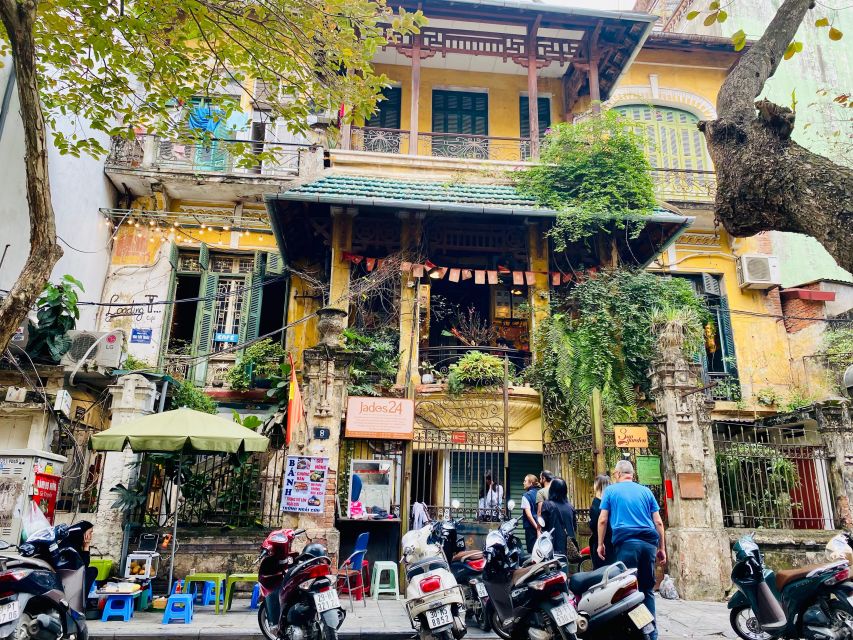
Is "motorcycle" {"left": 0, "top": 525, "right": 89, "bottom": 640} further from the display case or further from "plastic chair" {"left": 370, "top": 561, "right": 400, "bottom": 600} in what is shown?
the display case

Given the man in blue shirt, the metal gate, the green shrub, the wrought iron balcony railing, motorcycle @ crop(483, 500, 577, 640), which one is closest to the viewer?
motorcycle @ crop(483, 500, 577, 640)

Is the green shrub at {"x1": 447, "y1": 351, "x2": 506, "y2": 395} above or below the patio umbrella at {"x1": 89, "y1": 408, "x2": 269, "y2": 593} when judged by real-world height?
above

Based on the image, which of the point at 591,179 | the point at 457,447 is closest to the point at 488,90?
the point at 591,179

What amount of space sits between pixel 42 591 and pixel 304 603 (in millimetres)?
2150

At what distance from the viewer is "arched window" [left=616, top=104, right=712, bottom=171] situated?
1688 cm

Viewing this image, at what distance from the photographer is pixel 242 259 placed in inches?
598

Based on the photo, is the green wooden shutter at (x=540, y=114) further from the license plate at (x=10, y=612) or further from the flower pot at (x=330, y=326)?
the license plate at (x=10, y=612)

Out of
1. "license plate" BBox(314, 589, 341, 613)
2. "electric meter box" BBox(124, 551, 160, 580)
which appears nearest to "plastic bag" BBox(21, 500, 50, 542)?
"electric meter box" BBox(124, 551, 160, 580)

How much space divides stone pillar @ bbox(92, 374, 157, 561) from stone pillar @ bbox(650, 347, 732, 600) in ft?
25.7

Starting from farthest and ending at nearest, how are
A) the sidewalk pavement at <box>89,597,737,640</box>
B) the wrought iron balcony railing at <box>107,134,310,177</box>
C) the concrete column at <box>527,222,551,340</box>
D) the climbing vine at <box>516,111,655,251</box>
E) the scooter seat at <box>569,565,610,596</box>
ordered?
the wrought iron balcony railing at <box>107,134,310,177</box>
the concrete column at <box>527,222,551,340</box>
the climbing vine at <box>516,111,655,251</box>
the sidewalk pavement at <box>89,597,737,640</box>
the scooter seat at <box>569,565,610,596</box>

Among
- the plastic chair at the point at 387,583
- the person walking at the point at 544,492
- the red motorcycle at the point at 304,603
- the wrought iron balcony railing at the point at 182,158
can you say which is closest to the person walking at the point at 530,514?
the person walking at the point at 544,492

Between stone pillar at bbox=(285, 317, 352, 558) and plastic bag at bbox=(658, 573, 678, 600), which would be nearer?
stone pillar at bbox=(285, 317, 352, 558)

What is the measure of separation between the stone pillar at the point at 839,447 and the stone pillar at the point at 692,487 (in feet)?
7.39

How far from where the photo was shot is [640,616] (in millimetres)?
4980
